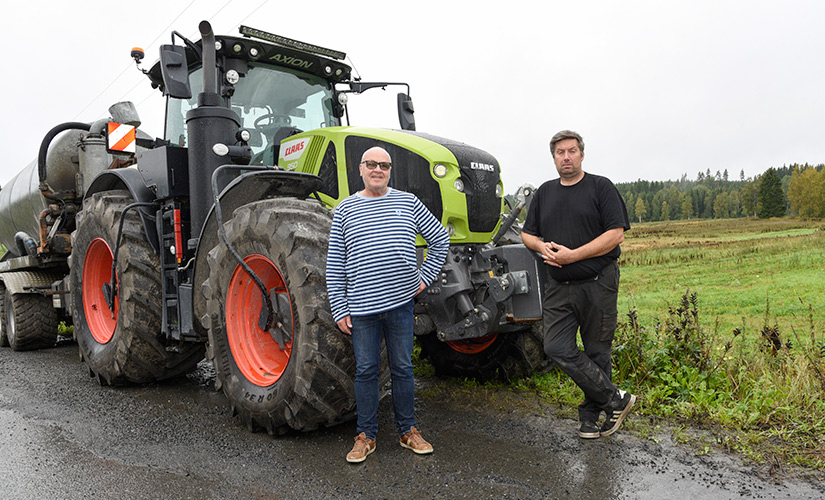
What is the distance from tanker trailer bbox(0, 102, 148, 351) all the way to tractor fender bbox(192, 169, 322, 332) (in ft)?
10.2

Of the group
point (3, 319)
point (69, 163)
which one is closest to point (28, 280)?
point (3, 319)

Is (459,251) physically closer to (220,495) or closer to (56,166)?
(220,495)

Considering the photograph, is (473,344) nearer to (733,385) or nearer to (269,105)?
(733,385)

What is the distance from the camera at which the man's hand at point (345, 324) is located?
11.8 ft

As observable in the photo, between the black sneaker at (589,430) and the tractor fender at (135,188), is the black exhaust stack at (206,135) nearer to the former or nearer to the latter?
the tractor fender at (135,188)

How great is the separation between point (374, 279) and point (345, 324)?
32 centimetres

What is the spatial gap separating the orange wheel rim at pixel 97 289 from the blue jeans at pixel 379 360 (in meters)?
3.44

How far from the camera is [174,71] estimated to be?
469 centimetres

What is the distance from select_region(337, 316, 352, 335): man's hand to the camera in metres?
3.61

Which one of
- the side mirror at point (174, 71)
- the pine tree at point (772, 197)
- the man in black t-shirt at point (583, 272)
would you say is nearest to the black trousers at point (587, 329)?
the man in black t-shirt at point (583, 272)

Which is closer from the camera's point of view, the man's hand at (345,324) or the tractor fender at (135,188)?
the man's hand at (345,324)

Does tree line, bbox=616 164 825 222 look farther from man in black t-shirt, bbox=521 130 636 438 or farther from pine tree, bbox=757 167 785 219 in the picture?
man in black t-shirt, bbox=521 130 636 438

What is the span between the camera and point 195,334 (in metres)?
4.83

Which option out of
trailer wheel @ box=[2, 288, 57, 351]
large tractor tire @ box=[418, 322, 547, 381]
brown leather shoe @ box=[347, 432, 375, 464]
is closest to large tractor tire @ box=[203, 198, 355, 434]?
brown leather shoe @ box=[347, 432, 375, 464]
